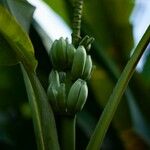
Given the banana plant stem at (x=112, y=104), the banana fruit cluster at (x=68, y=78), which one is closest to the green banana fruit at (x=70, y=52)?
the banana fruit cluster at (x=68, y=78)

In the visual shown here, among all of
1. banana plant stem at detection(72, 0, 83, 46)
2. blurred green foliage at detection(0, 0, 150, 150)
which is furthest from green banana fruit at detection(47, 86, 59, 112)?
blurred green foliage at detection(0, 0, 150, 150)

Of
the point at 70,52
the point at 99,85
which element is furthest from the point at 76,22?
the point at 99,85

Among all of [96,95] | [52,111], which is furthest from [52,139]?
[96,95]

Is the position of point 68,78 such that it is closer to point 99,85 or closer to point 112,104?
point 112,104

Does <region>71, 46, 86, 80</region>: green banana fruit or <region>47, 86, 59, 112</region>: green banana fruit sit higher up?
<region>71, 46, 86, 80</region>: green banana fruit

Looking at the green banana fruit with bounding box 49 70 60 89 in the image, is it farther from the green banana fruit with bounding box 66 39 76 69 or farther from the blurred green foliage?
the blurred green foliage

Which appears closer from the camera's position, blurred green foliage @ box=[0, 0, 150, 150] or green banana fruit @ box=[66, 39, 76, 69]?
green banana fruit @ box=[66, 39, 76, 69]

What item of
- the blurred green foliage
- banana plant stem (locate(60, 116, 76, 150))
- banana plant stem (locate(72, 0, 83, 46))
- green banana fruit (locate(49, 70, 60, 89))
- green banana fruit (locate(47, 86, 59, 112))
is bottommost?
the blurred green foliage

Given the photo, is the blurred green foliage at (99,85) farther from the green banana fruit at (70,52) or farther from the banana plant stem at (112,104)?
the banana plant stem at (112,104)
